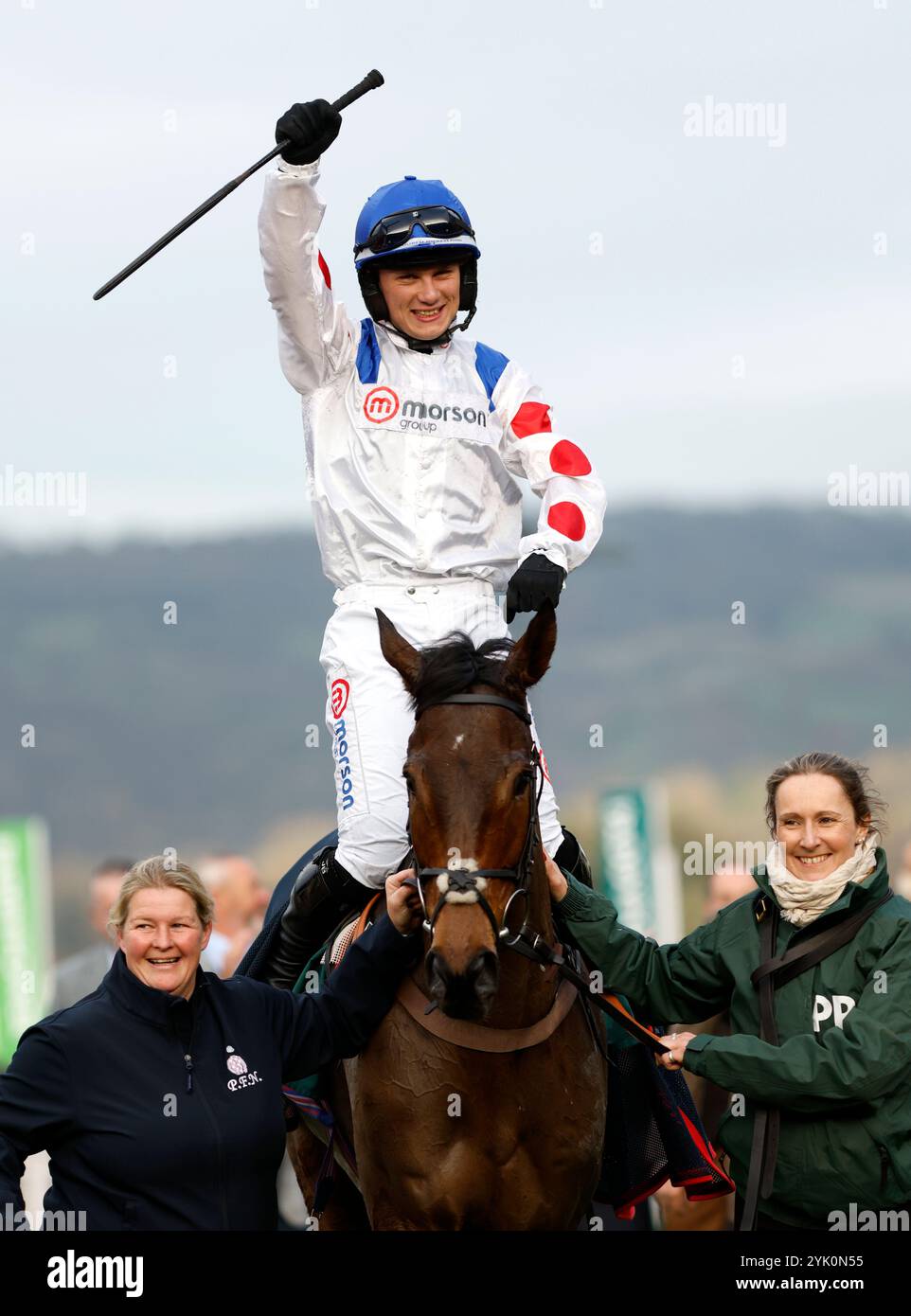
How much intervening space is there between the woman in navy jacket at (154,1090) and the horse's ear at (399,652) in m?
0.76

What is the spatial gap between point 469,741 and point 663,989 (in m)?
1.02

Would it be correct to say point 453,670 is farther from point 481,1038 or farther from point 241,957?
point 241,957

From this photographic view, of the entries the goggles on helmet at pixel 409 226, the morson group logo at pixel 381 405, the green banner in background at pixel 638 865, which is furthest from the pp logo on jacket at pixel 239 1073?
the green banner in background at pixel 638 865

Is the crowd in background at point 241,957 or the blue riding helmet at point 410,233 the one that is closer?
the blue riding helmet at point 410,233

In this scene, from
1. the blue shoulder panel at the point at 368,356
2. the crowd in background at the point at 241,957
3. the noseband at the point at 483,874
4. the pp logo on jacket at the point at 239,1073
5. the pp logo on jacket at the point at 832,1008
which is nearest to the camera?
the noseband at the point at 483,874

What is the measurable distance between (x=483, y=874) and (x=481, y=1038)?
59 cm

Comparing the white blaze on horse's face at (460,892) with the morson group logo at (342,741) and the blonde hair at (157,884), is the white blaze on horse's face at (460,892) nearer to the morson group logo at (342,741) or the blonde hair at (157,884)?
the blonde hair at (157,884)

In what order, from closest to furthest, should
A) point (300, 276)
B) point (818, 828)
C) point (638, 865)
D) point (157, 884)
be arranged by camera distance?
point (157, 884) < point (818, 828) < point (300, 276) < point (638, 865)

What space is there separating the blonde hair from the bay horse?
545mm

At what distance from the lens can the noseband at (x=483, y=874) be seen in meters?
4.52

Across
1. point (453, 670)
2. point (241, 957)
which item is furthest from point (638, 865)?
point (453, 670)

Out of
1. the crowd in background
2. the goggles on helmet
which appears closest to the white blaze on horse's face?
the goggles on helmet

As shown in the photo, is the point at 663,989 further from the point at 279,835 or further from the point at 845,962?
the point at 279,835

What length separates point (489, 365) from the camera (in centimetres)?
581
